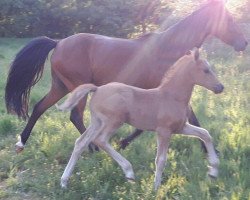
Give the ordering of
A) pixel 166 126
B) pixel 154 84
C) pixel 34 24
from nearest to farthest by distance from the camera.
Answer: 1. pixel 166 126
2. pixel 154 84
3. pixel 34 24

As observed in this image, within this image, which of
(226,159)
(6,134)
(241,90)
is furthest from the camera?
(241,90)

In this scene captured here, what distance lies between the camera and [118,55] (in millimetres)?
6875

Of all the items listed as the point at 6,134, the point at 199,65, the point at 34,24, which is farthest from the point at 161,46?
the point at 34,24

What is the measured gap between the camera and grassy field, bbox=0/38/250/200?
188 inches

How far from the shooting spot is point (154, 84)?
6.63 m

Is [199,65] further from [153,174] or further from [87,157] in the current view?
[87,157]

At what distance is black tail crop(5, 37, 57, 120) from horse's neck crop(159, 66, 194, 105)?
2415 mm

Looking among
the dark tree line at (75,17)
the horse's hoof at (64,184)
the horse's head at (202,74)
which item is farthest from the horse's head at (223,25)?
the dark tree line at (75,17)

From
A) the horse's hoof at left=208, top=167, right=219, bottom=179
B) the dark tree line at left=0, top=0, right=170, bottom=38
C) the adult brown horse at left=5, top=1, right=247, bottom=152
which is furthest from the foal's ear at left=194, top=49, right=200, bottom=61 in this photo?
the dark tree line at left=0, top=0, right=170, bottom=38

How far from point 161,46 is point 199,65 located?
1.41 m

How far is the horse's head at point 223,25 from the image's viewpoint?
6840mm

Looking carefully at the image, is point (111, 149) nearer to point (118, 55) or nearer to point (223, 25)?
point (118, 55)

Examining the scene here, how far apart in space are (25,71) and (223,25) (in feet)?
9.48

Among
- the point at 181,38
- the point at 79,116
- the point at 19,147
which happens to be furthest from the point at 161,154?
the point at 19,147
